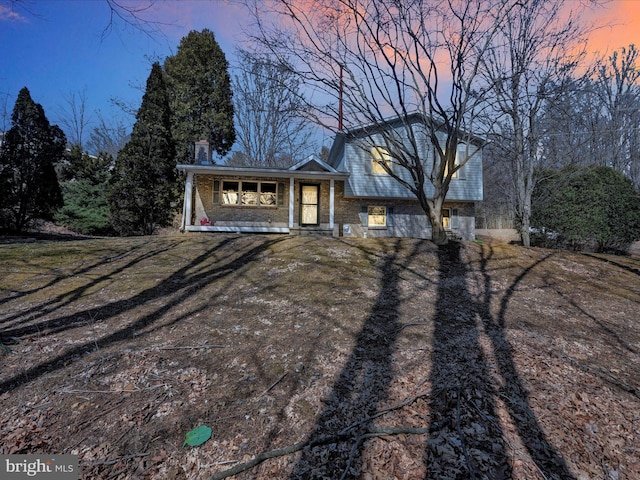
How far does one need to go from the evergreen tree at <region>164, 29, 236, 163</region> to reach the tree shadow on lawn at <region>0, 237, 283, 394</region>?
12.8 m

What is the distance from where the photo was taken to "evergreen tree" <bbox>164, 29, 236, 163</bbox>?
56.7ft

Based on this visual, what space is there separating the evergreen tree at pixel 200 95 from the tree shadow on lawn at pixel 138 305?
1280 centimetres

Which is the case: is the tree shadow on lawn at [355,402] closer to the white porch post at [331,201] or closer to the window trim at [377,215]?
the white porch post at [331,201]

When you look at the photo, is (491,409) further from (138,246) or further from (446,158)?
(138,246)

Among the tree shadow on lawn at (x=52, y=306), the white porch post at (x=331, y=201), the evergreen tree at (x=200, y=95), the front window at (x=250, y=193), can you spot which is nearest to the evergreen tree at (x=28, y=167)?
the evergreen tree at (x=200, y=95)

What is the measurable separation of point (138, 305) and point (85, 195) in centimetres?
1539

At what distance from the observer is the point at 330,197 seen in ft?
41.7

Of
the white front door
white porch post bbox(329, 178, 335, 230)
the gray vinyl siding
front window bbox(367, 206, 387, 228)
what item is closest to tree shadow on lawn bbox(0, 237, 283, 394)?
white porch post bbox(329, 178, 335, 230)

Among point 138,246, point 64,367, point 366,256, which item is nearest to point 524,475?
point 64,367

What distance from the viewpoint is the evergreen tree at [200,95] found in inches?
680

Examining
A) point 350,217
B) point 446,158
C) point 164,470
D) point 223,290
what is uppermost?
point 446,158

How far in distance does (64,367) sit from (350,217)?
1181cm

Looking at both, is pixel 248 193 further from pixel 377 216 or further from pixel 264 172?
pixel 377 216

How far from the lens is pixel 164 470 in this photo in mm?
1774
